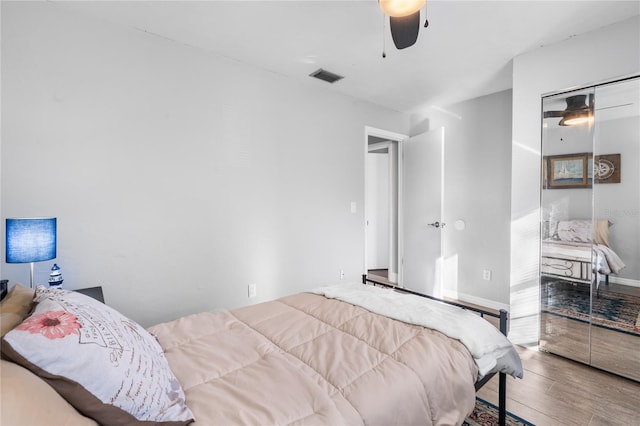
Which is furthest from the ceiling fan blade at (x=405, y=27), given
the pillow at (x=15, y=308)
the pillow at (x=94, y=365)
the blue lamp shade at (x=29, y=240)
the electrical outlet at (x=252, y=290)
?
the electrical outlet at (x=252, y=290)

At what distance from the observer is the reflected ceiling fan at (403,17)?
56.7 inches

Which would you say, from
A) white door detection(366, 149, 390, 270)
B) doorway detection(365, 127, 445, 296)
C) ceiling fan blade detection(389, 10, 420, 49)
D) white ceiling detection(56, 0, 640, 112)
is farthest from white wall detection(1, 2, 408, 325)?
white door detection(366, 149, 390, 270)

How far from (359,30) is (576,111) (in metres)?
1.84

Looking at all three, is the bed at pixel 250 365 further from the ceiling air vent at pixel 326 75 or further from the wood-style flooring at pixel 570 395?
the ceiling air vent at pixel 326 75

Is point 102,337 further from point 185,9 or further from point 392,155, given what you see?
point 392,155

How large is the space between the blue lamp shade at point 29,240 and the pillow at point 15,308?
37cm

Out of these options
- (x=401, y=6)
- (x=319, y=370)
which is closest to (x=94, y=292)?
(x=319, y=370)

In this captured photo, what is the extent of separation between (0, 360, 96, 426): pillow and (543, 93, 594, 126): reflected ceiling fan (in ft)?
10.8

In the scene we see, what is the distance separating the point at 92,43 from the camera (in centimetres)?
202

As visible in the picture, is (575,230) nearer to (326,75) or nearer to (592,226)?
(592,226)

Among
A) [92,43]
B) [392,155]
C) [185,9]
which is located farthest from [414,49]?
[92,43]

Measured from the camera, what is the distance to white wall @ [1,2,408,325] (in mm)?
1839

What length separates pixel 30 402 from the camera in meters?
0.61

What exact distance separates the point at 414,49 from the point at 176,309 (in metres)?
2.91
